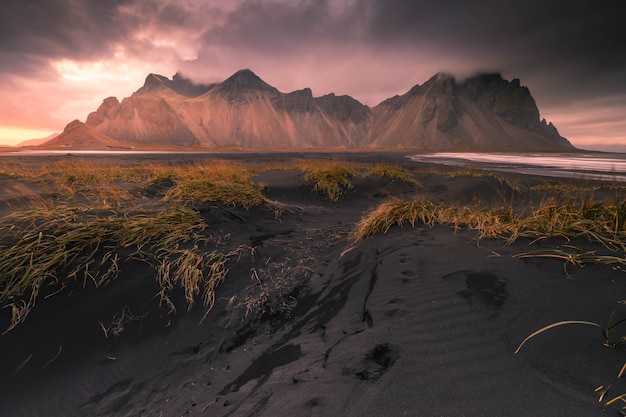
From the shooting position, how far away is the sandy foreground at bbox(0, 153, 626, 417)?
1.58 metres

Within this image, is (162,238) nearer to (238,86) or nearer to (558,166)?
(558,166)

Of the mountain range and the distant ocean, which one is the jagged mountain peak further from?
the distant ocean

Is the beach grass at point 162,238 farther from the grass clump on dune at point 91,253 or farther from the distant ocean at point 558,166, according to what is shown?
the distant ocean at point 558,166

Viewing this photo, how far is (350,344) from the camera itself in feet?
7.63

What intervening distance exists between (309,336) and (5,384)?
264 centimetres

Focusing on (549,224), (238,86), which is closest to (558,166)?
(549,224)

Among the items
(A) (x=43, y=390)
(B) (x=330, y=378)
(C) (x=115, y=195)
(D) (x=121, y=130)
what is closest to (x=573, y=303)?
(B) (x=330, y=378)

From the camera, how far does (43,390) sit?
240 centimetres

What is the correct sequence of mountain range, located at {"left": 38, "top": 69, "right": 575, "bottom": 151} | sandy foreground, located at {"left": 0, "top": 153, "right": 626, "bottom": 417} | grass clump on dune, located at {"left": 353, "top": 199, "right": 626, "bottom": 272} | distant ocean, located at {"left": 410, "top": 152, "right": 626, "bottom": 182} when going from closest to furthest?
1. sandy foreground, located at {"left": 0, "top": 153, "right": 626, "bottom": 417}
2. grass clump on dune, located at {"left": 353, "top": 199, "right": 626, "bottom": 272}
3. distant ocean, located at {"left": 410, "top": 152, "right": 626, "bottom": 182}
4. mountain range, located at {"left": 38, "top": 69, "right": 575, "bottom": 151}

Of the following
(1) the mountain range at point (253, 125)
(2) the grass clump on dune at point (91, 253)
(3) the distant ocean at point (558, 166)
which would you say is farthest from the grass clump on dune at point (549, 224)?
(1) the mountain range at point (253, 125)

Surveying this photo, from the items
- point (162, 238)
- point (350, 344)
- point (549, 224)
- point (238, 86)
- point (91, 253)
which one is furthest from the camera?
point (238, 86)

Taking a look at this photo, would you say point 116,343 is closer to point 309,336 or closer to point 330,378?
point 309,336

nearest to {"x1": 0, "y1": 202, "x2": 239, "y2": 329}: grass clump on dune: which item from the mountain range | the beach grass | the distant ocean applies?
the beach grass

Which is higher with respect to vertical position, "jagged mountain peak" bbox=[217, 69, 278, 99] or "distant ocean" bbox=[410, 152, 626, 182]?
"jagged mountain peak" bbox=[217, 69, 278, 99]
